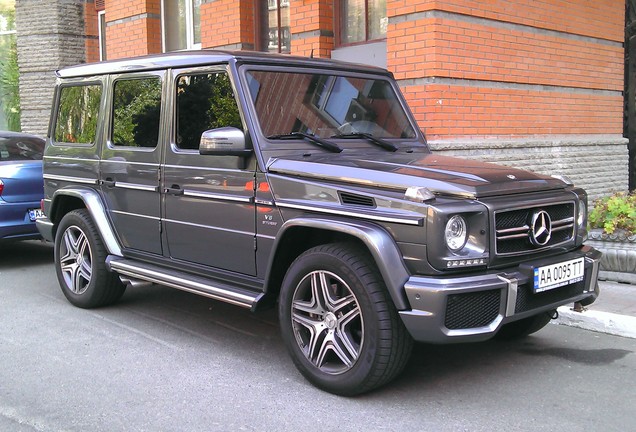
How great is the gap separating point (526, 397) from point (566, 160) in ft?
20.7

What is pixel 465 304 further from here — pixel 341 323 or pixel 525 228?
pixel 341 323

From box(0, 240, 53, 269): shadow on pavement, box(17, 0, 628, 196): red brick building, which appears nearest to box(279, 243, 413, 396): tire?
box(17, 0, 628, 196): red brick building

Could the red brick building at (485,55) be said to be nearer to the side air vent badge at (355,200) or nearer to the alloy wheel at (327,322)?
the side air vent badge at (355,200)

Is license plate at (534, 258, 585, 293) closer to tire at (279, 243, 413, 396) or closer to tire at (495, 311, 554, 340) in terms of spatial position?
tire at (495, 311, 554, 340)

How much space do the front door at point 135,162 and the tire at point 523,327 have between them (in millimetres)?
2653

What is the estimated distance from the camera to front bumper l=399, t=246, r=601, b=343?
12.2ft

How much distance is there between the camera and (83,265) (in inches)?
247

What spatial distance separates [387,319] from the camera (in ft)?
12.8

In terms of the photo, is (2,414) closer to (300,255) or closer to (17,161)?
(300,255)

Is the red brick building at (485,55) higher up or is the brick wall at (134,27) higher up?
the brick wall at (134,27)

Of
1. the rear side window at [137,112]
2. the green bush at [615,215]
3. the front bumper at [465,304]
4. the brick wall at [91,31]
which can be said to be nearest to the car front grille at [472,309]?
the front bumper at [465,304]

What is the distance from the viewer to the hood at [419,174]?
13.1ft

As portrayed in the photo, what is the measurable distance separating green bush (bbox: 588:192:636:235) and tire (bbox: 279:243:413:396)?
3784 mm

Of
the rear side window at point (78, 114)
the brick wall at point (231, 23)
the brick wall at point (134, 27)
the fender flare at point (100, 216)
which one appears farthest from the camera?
the brick wall at point (134, 27)
